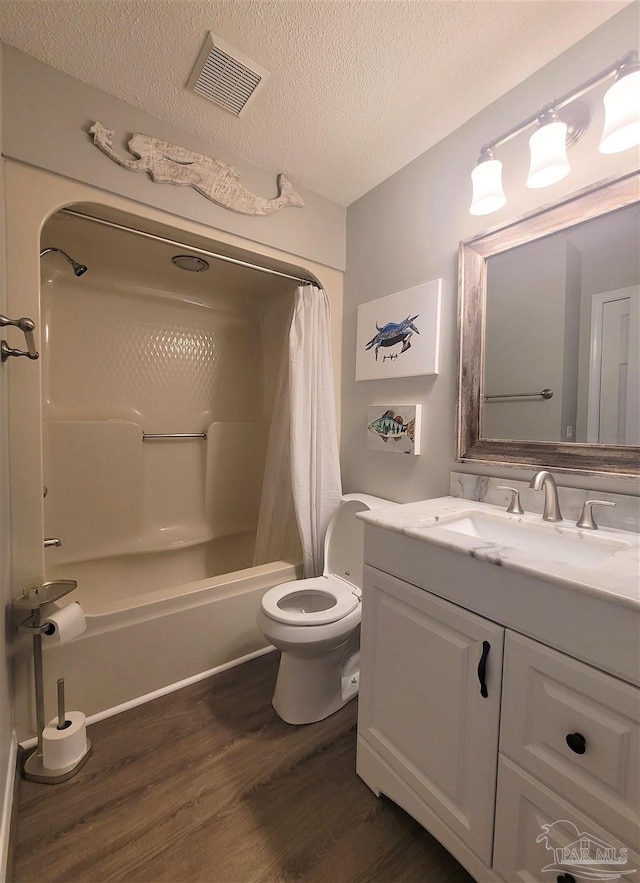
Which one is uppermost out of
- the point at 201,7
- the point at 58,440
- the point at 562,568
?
the point at 201,7

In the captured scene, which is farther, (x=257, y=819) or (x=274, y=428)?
(x=274, y=428)

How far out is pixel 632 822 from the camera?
0.60 meters

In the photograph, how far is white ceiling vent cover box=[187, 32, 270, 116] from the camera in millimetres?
1189

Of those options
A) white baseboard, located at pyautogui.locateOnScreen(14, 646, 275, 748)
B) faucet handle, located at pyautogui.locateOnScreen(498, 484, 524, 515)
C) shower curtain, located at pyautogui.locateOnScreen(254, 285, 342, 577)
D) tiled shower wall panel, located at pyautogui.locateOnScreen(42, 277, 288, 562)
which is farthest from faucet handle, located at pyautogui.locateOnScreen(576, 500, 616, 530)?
tiled shower wall panel, located at pyautogui.locateOnScreen(42, 277, 288, 562)

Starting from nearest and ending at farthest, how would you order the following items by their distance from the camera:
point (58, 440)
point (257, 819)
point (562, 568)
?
point (562, 568), point (257, 819), point (58, 440)

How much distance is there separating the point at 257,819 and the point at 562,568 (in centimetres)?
110

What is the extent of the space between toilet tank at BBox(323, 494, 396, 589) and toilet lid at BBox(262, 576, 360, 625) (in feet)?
0.22

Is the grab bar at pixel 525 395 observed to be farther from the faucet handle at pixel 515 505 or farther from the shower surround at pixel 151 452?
the shower surround at pixel 151 452

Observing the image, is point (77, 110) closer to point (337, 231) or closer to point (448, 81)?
point (337, 231)

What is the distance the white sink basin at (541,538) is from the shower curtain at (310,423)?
783mm

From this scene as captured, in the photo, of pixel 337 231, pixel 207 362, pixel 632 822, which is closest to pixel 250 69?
pixel 337 231

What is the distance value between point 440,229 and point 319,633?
165 centimetres

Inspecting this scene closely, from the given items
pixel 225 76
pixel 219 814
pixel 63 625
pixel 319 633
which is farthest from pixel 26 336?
pixel 219 814

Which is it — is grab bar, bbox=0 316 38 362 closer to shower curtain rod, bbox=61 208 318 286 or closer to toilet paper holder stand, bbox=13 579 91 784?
shower curtain rod, bbox=61 208 318 286
